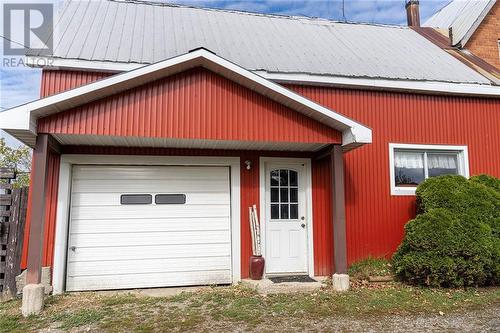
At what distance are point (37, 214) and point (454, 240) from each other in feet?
21.4

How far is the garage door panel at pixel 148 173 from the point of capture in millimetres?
6949

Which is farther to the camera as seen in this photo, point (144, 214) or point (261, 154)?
point (261, 154)

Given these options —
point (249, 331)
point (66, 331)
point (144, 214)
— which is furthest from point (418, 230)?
point (66, 331)

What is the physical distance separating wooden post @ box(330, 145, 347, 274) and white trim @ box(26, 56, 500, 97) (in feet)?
5.89

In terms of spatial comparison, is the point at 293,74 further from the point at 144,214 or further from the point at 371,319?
the point at 371,319

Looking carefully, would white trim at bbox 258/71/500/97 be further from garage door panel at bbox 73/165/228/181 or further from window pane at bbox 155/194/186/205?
window pane at bbox 155/194/186/205

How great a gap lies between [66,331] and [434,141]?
7585 mm

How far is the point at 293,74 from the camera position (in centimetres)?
768

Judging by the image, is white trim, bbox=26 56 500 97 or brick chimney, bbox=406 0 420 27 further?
brick chimney, bbox=406 0 420 27

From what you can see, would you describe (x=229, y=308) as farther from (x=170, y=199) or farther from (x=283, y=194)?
(x=283, y=194)

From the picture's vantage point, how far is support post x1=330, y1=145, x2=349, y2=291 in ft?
21.1

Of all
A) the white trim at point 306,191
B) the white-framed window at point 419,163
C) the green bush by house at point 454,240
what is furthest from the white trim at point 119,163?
the white-framed window at point 419,163

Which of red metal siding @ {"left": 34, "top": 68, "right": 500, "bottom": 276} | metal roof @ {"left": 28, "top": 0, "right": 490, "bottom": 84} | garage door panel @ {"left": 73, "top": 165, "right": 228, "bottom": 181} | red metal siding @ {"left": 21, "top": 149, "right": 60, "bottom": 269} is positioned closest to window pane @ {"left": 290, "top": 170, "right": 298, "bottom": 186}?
red metal siding @ {"left": 34, "top": 68, "right": 500, "bottom": 276}

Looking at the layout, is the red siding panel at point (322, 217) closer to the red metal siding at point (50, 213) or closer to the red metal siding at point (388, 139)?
the red metal siding at point (388, 139)
